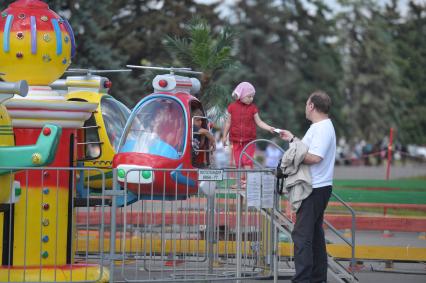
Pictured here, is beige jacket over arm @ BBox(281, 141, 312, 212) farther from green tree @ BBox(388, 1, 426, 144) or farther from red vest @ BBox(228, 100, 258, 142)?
green tree @ BBox(388, 1, 426, 144)

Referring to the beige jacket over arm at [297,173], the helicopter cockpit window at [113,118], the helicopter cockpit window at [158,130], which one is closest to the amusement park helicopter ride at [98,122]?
the helicopter cockpit window at [113,118]

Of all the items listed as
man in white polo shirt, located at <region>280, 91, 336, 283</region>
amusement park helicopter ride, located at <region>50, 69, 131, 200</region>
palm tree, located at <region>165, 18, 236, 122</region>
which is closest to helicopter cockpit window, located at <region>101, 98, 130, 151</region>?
amusement park helicopter ride, located at <region>50, 69, 131, 200</region>

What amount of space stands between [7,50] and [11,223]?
6.17 ft

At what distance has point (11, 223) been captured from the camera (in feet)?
37.2

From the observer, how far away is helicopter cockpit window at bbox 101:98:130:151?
14.3 meters

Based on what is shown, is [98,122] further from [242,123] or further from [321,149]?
[321,149]

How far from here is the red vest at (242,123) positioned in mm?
13734

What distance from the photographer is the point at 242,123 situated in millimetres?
13742

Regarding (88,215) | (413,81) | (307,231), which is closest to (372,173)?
(307,231)

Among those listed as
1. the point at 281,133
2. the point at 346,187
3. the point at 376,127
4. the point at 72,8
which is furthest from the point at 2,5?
the point at 376,127

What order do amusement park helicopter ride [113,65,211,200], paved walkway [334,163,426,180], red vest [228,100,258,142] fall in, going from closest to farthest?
amusement park helicopter ride [113,65,211,200] < red vest [228,100,258,142] < paved walkway [334,163,426,180]

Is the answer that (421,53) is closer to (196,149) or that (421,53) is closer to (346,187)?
(346,187)

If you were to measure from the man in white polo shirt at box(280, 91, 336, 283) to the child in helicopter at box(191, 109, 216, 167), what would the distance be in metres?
1.81

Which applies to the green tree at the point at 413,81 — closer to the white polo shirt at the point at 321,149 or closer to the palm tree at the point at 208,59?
the palm tree at the point at 208,59
